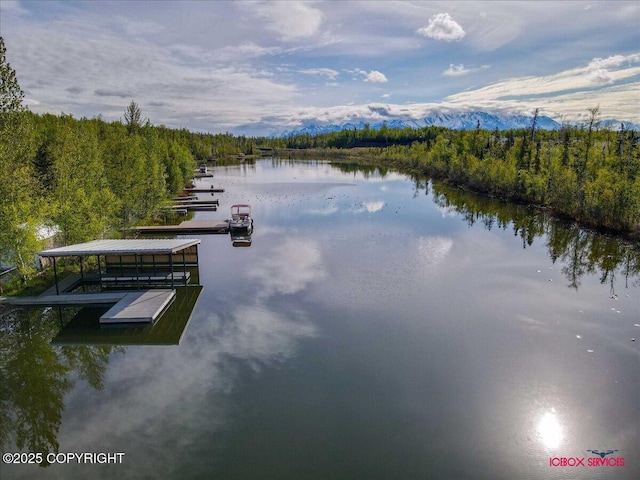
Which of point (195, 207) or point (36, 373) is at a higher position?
point (195, 207)

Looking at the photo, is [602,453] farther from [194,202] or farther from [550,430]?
[194,202]

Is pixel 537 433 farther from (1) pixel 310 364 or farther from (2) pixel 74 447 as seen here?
(2) pixel 74 447

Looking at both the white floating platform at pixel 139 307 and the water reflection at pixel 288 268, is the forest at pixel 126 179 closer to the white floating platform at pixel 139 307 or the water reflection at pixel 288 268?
the white floating platform at pixel 139 307

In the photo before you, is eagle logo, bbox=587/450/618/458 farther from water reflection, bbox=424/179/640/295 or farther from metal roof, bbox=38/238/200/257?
metal roof, bbox=38/238/200/257

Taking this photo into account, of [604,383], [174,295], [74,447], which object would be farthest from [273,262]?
[604,383]

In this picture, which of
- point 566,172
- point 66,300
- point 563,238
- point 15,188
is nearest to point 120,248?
point 66,300
